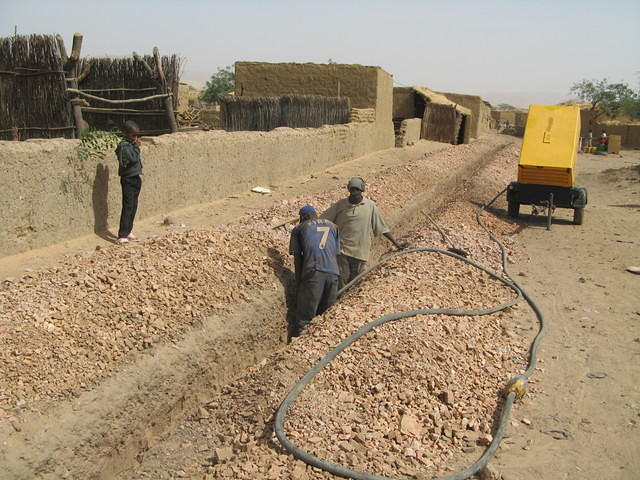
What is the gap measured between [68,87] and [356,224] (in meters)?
5.52

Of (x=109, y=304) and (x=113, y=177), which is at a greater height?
(x=113, y=177)

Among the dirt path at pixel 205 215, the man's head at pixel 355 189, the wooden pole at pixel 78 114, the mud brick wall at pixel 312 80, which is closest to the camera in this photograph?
the dirt path at pixel 205 215

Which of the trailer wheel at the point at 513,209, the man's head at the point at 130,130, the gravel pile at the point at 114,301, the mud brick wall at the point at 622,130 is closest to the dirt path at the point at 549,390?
the gravel pile at the point at 114,301

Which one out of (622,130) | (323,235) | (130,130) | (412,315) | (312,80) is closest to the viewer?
(412,315)

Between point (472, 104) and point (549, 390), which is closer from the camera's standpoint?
point (549, 390)

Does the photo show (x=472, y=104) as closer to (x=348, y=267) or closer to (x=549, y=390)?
(x=348, y=267)

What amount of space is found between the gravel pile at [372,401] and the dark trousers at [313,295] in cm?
25

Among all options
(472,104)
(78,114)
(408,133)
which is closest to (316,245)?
(78,114)

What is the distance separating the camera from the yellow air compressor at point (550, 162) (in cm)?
1093

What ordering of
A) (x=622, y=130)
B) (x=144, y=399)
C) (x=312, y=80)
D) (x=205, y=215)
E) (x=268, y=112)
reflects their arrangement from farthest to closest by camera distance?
(x=622, y=130), (x=312, y=80), (x=268, y=112), (x=205, y=215), (x=144, y=399)

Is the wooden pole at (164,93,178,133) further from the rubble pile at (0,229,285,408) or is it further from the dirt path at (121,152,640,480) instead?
the dirt path at (121,152,640,480)

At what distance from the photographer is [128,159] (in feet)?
22.7

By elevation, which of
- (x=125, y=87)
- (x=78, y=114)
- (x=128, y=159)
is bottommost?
(x=128, y=159)

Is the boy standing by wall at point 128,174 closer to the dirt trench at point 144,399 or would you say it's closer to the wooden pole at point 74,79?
the dirt trench at point 144,399
